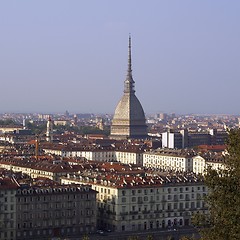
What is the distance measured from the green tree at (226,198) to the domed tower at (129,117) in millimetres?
122034

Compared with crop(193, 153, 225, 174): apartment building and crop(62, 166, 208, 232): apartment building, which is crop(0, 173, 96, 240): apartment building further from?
crop(193, 153, 225, 174): apartment building

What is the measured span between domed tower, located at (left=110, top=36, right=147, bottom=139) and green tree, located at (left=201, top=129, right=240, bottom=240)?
400 ft

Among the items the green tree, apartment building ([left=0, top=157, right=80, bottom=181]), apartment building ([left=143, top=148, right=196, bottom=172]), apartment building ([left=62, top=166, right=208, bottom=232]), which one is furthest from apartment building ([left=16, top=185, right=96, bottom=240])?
apartment building ([left=143, top=148, right=196, bottom=172])

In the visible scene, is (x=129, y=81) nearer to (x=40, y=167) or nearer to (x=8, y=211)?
(x=40, y=167)

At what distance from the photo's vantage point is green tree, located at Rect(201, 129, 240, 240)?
18734 millimetres

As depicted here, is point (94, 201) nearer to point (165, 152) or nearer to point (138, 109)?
point (165, 152)

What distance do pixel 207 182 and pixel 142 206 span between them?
34.8 metres

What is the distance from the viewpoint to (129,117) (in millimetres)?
145750

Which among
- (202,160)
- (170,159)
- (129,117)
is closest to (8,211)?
(202,160)

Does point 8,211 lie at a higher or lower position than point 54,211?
higher

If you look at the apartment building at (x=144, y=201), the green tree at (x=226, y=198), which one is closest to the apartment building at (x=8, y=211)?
the apartment building at (x=144, y=201)

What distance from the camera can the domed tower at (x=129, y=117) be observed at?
14488 centimetres

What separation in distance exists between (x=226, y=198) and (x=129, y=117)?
126808 mm

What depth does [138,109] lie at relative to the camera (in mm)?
149000
